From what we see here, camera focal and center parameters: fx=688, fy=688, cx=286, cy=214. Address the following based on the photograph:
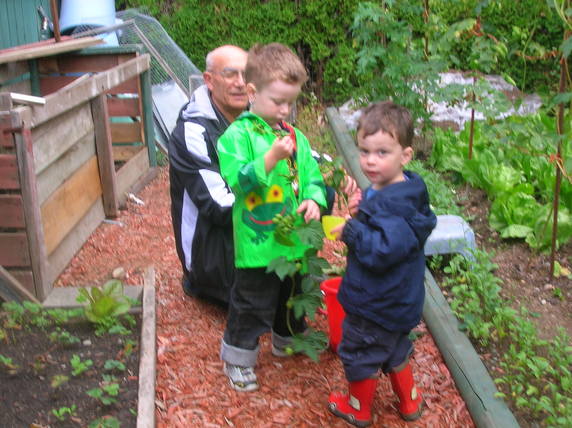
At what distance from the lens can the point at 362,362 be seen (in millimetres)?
2752

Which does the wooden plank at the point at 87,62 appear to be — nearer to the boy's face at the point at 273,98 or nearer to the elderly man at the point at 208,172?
the elderly man at the point at 208,172

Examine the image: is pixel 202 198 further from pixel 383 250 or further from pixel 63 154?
pixel 63 154

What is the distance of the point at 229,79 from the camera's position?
3566 mm

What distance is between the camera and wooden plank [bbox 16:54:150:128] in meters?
3.94

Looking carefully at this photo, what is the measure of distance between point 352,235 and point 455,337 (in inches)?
49.3

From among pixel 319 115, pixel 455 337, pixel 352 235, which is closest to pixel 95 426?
pixel 352 235

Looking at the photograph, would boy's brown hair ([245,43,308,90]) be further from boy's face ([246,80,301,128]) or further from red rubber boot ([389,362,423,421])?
red rubber boot ([389,362,423,421])

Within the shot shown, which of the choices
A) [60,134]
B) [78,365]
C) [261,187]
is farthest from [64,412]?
Answer: [60,134]

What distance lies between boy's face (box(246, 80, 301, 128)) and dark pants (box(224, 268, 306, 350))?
0.68m

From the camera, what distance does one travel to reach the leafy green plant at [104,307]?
3596mm

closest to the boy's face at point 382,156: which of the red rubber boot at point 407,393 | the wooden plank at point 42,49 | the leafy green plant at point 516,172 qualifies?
the red rubber boot at point 407,393

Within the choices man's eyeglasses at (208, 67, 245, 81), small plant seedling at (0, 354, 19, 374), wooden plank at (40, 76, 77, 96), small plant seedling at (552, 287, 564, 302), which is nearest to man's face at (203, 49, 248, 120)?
man's eyeglasses at (208, 67, 245, 81)

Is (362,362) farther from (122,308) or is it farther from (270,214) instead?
(122,308)

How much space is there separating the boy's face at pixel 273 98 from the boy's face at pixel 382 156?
0.35 meters
